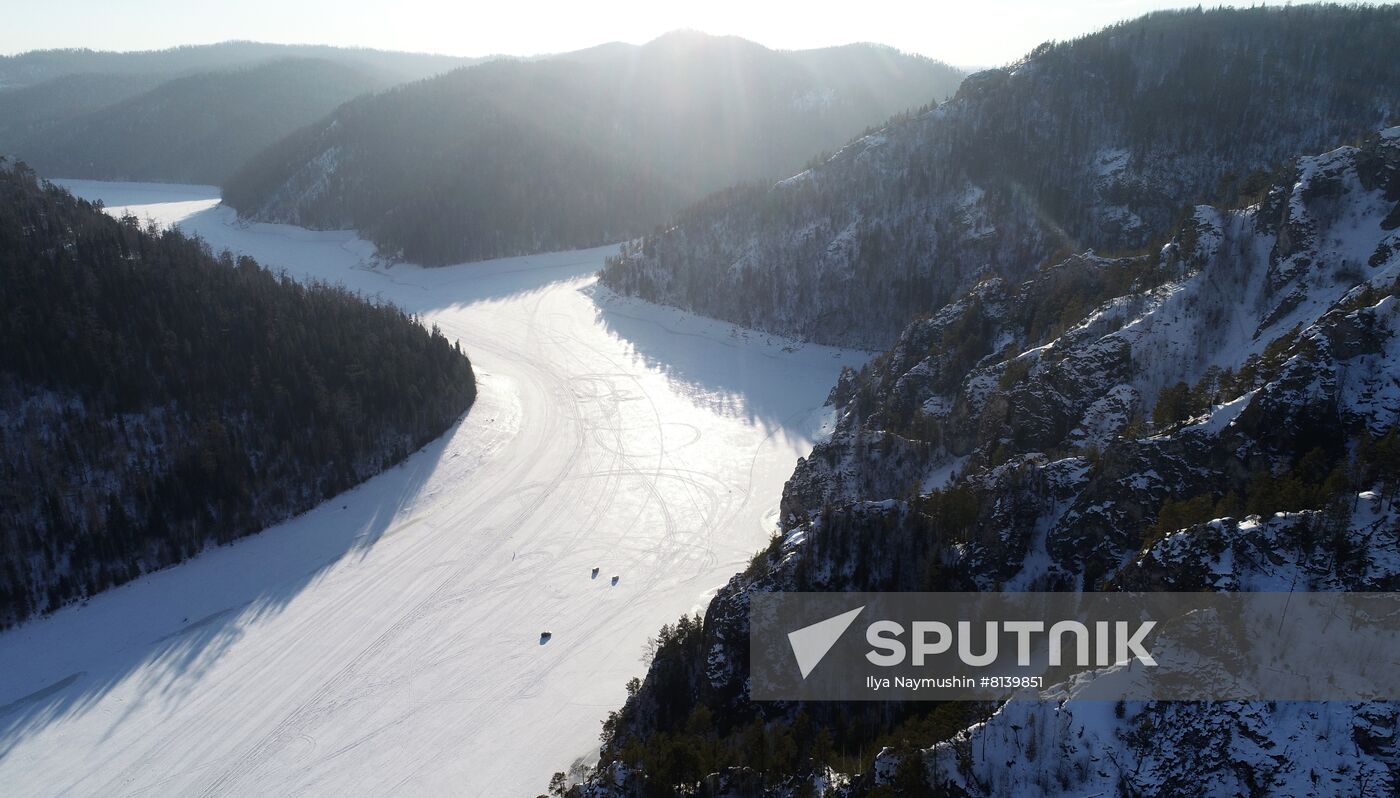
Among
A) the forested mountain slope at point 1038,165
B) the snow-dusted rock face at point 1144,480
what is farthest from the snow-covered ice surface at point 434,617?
the forested mountain slope at point 1038,165

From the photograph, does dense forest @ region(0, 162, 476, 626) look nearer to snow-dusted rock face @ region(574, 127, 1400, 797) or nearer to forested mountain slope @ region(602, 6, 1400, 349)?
snow-dusted rock face @ region(574, 127, 1400, 797)

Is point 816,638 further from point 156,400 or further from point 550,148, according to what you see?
point 550,148

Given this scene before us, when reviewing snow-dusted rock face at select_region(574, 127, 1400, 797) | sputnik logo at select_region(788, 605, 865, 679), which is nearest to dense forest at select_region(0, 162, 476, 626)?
snow-dusted rock face at select_region(574, 127, 1400, 797)

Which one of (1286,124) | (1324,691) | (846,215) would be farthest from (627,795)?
(1286,124)

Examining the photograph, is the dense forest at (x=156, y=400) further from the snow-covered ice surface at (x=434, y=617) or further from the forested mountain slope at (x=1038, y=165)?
the forested mountain slope at (x=1038, y=165)

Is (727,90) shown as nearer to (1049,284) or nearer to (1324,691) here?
(1049,284)
